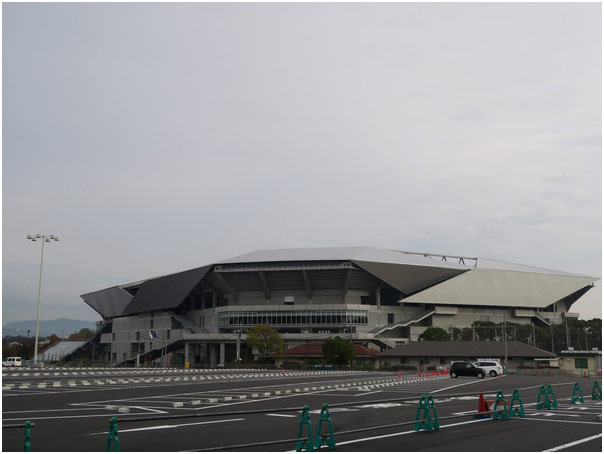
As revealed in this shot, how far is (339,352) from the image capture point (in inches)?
3383

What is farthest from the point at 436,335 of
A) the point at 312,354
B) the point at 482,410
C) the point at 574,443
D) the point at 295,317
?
the point at 574,443

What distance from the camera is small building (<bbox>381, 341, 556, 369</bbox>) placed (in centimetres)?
8288

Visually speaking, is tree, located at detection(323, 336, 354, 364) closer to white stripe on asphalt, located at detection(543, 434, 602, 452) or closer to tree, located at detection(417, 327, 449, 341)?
tree, located at detection(417, 327, 449, 341)

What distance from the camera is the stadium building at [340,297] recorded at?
11438 centimetres

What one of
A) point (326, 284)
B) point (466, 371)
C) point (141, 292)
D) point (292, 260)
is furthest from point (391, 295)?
point (466, 371)

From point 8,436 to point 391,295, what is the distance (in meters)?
114

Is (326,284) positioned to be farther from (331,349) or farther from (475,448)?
(475,448)

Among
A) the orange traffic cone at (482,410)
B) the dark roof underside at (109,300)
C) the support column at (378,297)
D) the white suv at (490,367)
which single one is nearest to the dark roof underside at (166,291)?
the dark roof underside at (109,300)

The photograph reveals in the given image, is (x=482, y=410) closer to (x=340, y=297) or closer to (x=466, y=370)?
(x=466, y=370)

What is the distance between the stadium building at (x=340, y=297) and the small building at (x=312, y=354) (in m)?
9.85

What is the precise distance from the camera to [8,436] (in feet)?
50.3

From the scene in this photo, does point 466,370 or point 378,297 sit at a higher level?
point 378,297

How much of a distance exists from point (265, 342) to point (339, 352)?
17013 mm

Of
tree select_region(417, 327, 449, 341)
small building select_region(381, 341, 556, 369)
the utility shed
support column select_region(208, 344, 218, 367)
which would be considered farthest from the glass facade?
the utility shed
